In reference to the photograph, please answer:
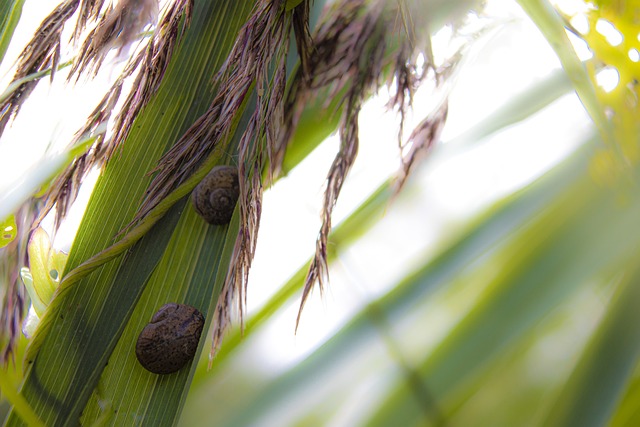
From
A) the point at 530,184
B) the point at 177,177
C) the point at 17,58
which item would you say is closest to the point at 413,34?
the point at 530,184

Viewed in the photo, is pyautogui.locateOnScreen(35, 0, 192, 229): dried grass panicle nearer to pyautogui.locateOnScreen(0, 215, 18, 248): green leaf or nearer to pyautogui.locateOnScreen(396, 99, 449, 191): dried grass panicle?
pyautogui.locateOnScreen(0, 215, 18, 248): green leaf

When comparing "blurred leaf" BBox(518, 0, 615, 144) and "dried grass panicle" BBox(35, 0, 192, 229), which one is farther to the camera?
"dried grass panicle" BBox(35, 0, 192, 229)

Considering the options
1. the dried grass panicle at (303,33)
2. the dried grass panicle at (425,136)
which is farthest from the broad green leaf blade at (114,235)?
the dried grass panicle at (425,136)

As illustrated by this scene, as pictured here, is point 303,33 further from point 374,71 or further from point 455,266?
point 455,266

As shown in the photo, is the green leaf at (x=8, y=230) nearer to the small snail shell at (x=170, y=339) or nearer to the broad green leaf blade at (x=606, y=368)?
the small snail shell at (x=170, y=339)

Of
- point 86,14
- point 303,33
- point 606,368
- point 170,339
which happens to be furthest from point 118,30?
point 606,368

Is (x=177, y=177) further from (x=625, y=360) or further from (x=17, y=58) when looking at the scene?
(x=625, y=360)

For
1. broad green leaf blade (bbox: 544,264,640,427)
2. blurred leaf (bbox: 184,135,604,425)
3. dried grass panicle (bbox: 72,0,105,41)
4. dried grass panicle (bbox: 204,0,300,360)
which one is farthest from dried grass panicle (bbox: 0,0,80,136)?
broad green leaf blade (bbox: 544,264,640,427)

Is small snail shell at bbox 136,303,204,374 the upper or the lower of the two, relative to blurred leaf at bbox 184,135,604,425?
upper
